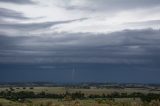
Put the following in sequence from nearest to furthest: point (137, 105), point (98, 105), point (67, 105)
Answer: point (67, 105)
point (98, 105)
point (137, 105)

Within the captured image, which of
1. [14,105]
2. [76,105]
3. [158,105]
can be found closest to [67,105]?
[76,105]

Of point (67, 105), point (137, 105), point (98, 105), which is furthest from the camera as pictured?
point (137, 105)

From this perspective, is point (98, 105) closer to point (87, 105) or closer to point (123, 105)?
point (87, 105)

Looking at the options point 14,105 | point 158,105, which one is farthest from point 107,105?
point 14,105

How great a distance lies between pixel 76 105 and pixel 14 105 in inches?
1407

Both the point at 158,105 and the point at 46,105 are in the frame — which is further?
the point at 158,105

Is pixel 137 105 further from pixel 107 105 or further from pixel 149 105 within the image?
pixel 107 105

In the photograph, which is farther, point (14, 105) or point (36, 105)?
point (14, 105)

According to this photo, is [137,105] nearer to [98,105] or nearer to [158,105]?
[158,105]

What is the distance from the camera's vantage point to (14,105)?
6826 inches

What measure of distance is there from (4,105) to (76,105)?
4189 cm

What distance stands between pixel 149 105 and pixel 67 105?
44354 millimetres

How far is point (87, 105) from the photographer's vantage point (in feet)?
535

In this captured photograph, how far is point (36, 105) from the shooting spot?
158875 mm
